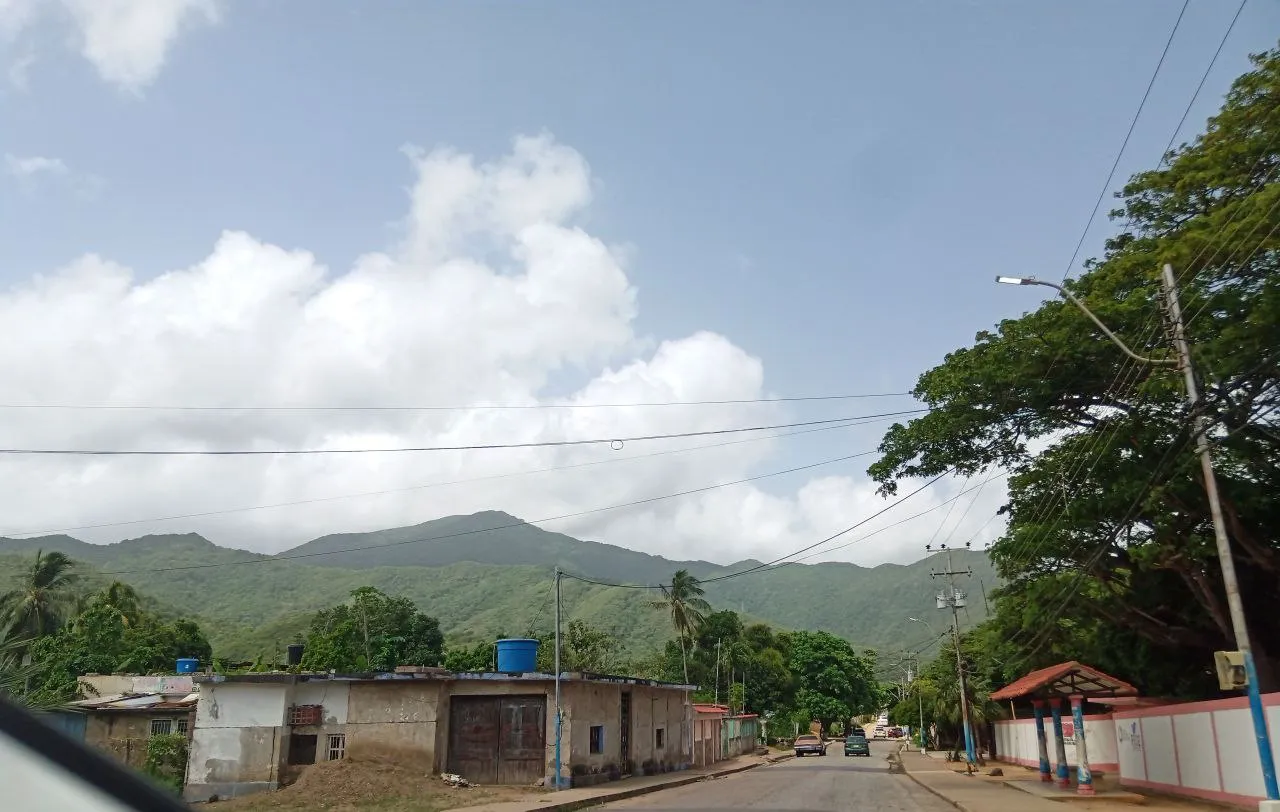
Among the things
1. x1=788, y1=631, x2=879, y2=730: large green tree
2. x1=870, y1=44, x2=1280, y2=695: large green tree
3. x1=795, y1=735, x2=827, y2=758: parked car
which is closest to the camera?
x1=870, y1=44, x2=1280, y2=695: large green tree

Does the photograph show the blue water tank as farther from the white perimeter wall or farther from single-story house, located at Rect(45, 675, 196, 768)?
the white perimeter wall

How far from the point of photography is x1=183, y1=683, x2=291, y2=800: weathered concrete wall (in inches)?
1110

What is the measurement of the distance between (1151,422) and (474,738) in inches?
926

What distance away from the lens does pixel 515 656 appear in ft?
105

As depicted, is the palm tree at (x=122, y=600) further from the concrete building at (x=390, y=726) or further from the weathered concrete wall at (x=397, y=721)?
the weathered concrete wall at (x=397, y=721)

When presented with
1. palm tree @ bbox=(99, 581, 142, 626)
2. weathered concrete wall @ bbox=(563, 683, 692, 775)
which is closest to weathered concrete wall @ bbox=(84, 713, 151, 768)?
weathered concrete wall @ bbox=(563, 683, 692, 775)

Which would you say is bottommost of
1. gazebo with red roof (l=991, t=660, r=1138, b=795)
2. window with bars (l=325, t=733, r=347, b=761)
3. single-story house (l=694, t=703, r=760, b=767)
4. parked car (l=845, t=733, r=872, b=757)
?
parked car (l=845, t=733, r=872, b=757)

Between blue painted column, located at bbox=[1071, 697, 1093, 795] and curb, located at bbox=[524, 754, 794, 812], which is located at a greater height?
blue painted column, located at bbox=[1071, 697, 1093, 795]

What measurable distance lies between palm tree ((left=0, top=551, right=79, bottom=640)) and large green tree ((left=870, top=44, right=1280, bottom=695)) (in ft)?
197

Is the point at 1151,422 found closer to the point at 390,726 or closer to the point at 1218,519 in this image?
the point at 1218,519

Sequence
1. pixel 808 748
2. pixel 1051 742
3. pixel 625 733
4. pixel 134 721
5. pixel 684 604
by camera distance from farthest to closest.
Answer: pixel 684 604 → pixel 808 748 → pixel 1051 742 → pixel 625 733 → pixel 134 721

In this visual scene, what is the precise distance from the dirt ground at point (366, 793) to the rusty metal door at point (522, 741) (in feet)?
3.82

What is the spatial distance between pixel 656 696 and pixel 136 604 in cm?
5618

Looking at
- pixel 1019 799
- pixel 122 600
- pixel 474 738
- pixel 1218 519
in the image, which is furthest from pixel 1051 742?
pixel 122 600
